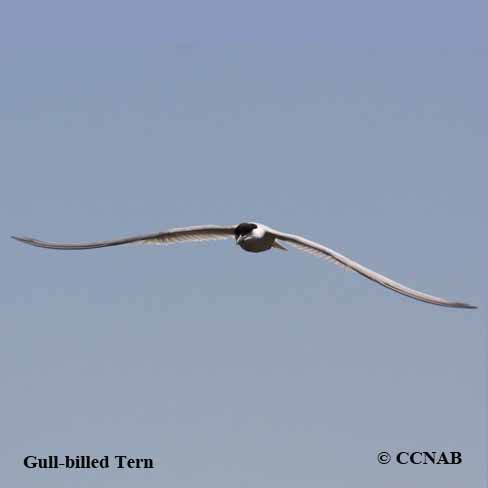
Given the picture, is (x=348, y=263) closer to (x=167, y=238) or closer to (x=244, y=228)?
(x=244, y=228)

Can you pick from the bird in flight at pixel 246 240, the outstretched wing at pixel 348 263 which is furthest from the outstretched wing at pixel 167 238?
the outstretched wing at pixel 348 263

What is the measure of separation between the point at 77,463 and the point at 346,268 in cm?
831

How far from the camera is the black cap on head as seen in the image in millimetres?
30703

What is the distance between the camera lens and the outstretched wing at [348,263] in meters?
28.5

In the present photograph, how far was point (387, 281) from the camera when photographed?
29.6 metres

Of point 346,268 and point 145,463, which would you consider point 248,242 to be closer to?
point 346,268

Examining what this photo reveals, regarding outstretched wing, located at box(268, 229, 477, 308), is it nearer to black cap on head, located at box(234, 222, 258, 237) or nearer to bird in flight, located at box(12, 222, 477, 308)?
bird in flight, located at box(12, 222, 477, 308)

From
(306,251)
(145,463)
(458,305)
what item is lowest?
(145,463)

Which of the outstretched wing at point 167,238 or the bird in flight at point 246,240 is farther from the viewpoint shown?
the outstretched wing at point 167,238

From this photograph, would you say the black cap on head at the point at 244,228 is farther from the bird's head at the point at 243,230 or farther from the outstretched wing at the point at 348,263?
the outstretched wing at the point at 348,263

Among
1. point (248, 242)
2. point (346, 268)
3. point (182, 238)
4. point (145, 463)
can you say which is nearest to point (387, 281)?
point (346, 268)

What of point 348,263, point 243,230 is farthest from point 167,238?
point 348,263

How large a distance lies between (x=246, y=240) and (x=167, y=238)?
2.46 meters

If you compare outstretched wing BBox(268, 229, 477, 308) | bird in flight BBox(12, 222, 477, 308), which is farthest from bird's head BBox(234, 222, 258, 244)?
outstretched wing BBox(268, 229, 477, 308)
